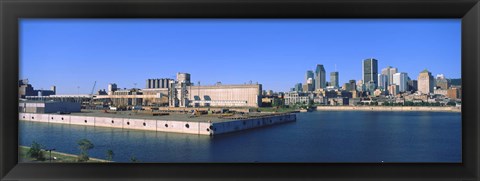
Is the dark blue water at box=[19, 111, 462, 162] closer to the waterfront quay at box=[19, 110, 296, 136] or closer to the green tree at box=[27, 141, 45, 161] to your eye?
the waterfront quay at box=[19, 110, 296, 136]

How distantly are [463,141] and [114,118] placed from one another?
11979mm

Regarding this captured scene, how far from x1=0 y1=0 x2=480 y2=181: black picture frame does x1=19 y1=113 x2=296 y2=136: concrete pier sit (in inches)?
350

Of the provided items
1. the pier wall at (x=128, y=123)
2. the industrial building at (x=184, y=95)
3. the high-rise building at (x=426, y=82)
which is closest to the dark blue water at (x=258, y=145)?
the pier wall at (x=128, y=123)

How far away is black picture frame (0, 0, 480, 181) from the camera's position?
897mm

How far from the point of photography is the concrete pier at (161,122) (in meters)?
10.1

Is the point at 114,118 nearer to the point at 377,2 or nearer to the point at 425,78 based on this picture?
the point at 425,78

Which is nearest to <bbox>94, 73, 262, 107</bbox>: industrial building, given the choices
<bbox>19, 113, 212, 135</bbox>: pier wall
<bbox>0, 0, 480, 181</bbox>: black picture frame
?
<bbox>19, 113, 212, 135</bbox>: pier wall

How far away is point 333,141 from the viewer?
9422 millimetres

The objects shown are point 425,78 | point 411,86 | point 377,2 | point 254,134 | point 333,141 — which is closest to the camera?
point 377,2

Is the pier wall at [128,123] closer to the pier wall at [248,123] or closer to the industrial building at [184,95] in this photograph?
the pier wall at [248,123]

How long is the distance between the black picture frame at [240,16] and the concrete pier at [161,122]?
8.88 metres

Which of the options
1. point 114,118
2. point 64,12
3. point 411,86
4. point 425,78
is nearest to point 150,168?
point 64,12

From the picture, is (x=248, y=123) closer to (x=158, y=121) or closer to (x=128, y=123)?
(x=158, y=121)

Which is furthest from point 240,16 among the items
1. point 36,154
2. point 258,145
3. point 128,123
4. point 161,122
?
point 128,123
